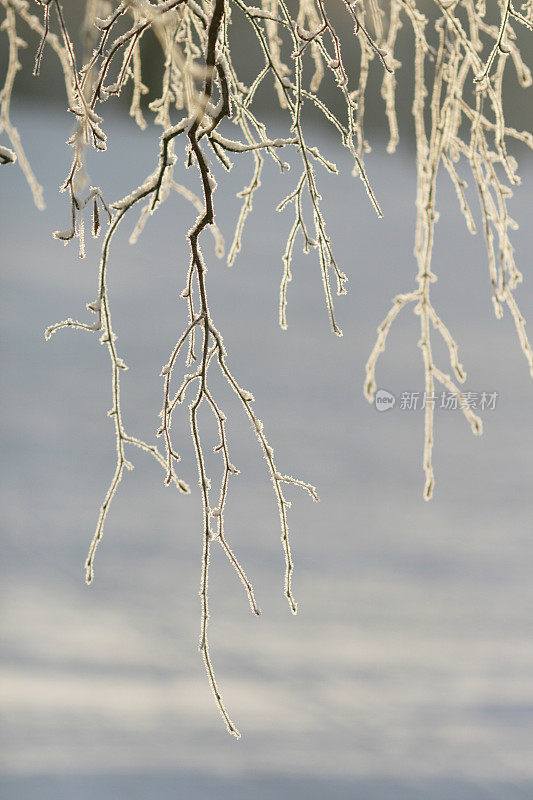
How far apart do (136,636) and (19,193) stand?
1.17m

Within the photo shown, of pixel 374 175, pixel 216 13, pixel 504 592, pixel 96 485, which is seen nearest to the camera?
pixel 216 13

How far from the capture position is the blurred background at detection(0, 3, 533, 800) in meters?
1.94

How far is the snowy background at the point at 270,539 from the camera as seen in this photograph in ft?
6.36

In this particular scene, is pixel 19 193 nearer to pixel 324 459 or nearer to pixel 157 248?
pixel 157 248

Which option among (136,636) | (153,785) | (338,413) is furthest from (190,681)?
(338,413)

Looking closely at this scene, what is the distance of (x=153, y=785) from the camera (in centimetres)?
183

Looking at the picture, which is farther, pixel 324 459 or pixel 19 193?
pixel 324 459

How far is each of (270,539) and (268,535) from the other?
0.02 meters

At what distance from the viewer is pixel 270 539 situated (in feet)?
7.82

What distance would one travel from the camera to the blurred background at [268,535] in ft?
6.37

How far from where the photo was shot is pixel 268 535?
2.40 m

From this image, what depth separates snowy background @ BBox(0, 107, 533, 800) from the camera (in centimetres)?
194

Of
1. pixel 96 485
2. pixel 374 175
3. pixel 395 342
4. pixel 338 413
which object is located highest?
pixel 374 175

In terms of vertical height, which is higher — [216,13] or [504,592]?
[216,13]
